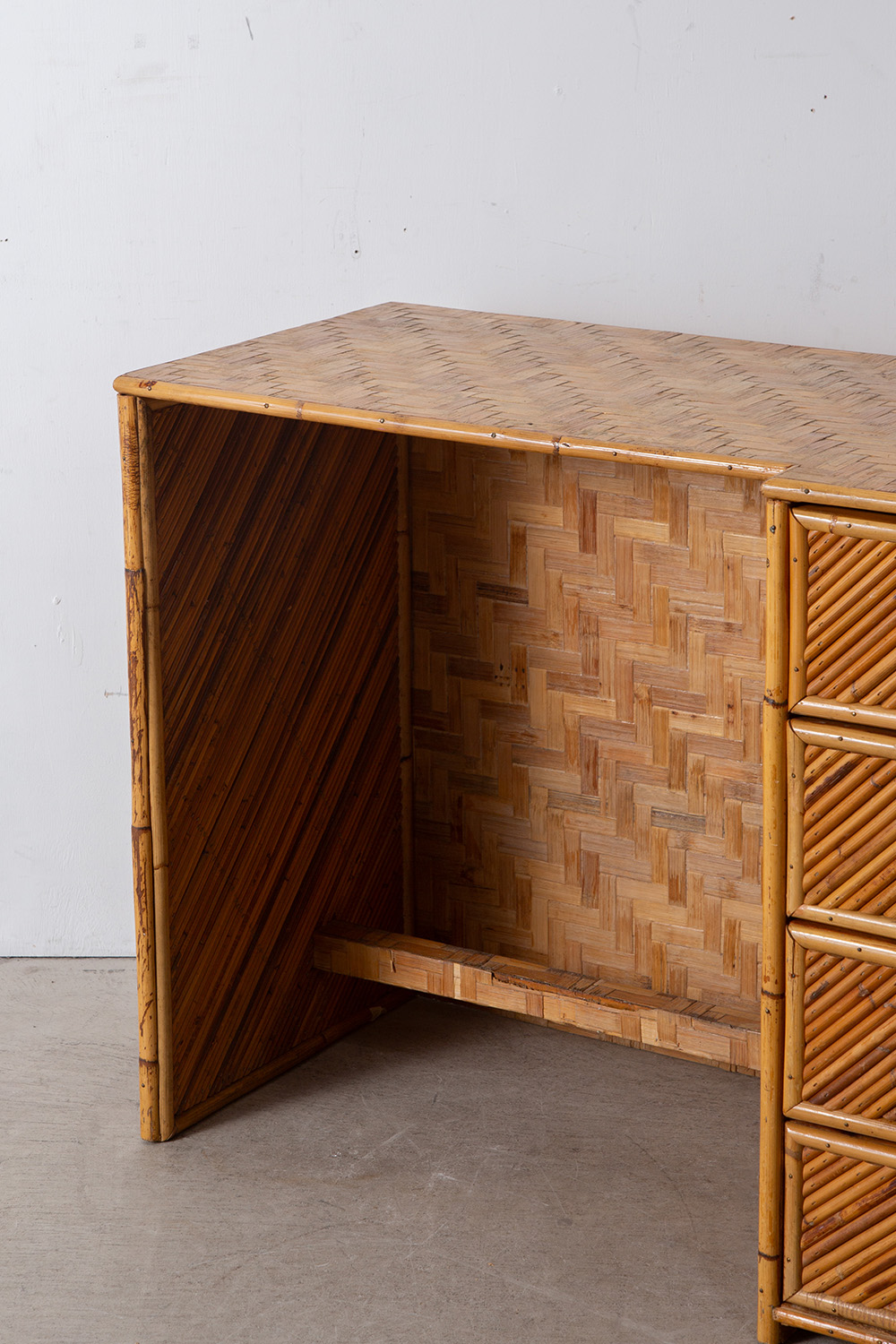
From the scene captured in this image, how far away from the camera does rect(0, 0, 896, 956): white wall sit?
2.83 m

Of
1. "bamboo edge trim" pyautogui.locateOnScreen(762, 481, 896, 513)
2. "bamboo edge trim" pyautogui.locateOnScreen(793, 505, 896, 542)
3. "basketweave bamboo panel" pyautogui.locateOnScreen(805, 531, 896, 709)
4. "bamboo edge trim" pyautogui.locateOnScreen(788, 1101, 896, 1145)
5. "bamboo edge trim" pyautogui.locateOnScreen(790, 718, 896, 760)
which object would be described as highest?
"bamboo edge trim" pyautogui.locateOnScreen(762, 481, 896, 513)

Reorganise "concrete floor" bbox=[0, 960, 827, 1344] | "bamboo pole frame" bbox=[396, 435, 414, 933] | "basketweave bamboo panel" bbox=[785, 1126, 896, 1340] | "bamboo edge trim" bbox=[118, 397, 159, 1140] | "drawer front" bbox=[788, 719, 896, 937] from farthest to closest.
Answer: "bamboo pole frame" bbox=[396, 435, 414, 933] < "bamboo edge trim" bbox=[118, 397, 159, 1140] < "concrete floor" bbox=[0, 960, 827, 1344] < "basketweave bamboo panel" bbox=[785, 1126, 896, 1340] < "drawer front" bbox=[788, 719, 896, 937]

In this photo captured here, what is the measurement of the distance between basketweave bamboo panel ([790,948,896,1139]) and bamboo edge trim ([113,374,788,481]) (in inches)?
23.7

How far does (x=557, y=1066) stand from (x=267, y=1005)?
502mm

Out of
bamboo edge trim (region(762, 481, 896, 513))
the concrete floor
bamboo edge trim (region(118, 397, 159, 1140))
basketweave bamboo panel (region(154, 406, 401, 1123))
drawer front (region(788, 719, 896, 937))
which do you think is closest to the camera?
bamboo edge trim (region(762, 481, 896, 513))

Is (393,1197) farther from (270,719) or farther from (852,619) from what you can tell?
(852,619)

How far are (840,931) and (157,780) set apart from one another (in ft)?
3.45

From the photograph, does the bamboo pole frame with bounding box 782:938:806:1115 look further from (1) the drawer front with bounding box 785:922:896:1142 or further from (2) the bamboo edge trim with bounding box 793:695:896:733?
(2) the bamboo edge trim with bounding box 793:695:896:733

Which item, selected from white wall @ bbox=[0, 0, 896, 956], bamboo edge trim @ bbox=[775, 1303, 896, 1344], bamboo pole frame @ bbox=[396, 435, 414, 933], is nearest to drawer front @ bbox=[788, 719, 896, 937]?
bamboo edge trim @ bbox=[775, 1303, 896, 1344]

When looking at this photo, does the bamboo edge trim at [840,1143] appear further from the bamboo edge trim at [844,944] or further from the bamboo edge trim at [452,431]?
the bamboo edge trim at [452,431]

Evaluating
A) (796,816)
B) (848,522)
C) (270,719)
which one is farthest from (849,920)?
(270,719)

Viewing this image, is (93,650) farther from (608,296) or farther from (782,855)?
(782,855)

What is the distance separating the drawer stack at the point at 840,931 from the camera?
207 centimetres

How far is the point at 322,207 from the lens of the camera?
314cm
